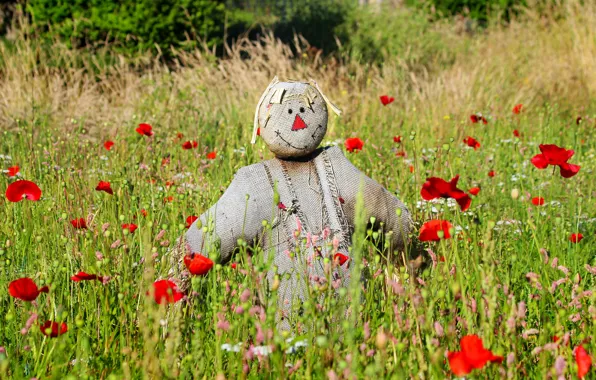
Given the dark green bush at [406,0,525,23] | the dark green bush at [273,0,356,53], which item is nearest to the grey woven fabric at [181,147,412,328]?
the dark green bush at [273,0,356,53]

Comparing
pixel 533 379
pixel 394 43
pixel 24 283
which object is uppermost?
pixel 24 283

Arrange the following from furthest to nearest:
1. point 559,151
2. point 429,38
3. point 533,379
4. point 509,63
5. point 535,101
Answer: point 429,38, point 509,63, point 535,101, point 559,151, point 533,379

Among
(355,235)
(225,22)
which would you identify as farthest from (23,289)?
(225,22)

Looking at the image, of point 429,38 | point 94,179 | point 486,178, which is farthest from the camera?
point 429,38

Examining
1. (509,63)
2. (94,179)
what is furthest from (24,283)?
(509,63)

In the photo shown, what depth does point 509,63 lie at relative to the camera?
7969 mm

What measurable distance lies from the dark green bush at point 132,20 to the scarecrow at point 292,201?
662 centimetres

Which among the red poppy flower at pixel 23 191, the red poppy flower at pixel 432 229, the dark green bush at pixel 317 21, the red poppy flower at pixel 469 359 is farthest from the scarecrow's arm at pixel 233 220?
the dark green bush at pixel 317 21

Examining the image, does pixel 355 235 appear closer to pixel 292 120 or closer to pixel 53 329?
pixel 53 329

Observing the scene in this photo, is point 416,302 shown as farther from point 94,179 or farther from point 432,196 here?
point 94,179

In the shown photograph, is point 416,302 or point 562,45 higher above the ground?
point 416,302

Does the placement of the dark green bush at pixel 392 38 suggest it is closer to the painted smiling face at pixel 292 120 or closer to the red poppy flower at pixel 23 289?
the painted smiling face at pixel 292 120

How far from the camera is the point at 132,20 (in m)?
9.06

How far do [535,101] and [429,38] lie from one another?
4.10m
